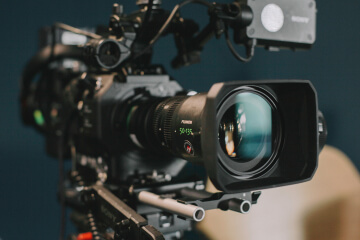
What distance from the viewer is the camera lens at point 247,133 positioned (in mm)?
635

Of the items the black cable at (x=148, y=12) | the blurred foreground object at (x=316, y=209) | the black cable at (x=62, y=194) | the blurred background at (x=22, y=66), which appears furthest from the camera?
the blurred background at (x=22, y=66)

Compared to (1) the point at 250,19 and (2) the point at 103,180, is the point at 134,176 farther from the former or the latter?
(1) the point at 250,19

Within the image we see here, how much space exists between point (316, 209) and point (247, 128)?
112 cm

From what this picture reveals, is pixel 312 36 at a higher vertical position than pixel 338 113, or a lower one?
higher

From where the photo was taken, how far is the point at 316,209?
1.62 metres

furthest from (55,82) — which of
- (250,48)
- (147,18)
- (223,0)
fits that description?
(223,0)

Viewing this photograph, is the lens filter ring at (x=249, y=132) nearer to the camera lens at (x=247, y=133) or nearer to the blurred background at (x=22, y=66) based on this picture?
the camera lens at (x=247, y=133)

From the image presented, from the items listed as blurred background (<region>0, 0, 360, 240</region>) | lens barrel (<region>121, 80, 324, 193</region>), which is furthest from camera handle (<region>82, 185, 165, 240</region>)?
blurred background (<region>0, 0, 360, 240</region>)

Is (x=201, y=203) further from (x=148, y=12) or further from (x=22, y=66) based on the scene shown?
(x=22, y=66)

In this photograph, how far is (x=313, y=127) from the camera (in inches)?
25.8

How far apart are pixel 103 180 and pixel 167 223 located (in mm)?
186

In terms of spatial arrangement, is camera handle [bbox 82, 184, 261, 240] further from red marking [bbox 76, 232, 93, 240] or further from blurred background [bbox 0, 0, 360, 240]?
blurred background [bbox 0, 0, 360, 240]

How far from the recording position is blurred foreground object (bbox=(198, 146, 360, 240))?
5.09 feet

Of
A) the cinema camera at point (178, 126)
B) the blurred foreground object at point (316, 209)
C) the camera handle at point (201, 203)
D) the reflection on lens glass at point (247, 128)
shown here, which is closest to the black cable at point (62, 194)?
the cinema camera at point (178, 126)
